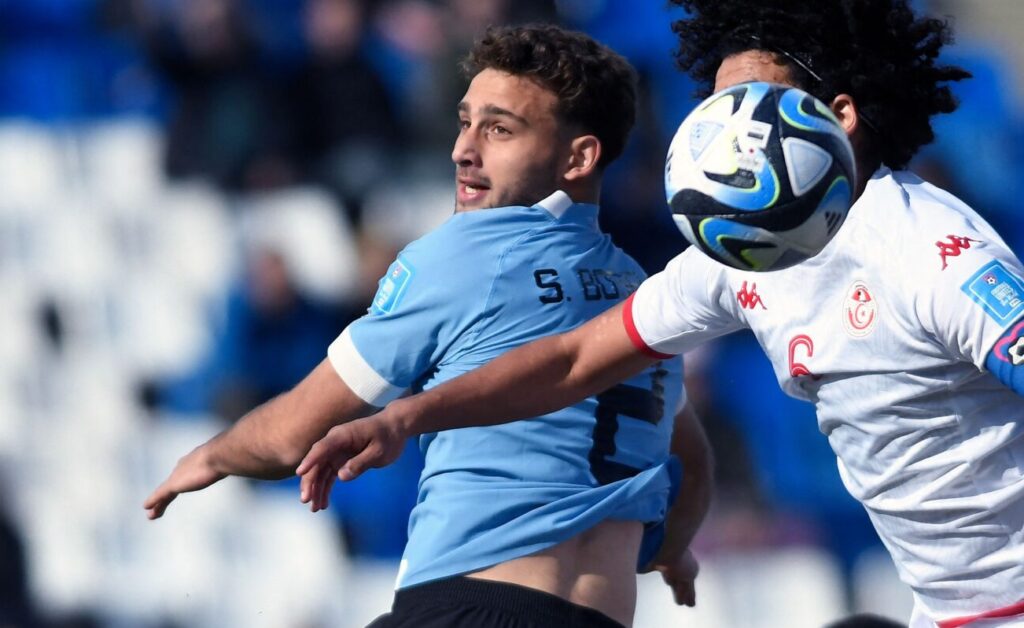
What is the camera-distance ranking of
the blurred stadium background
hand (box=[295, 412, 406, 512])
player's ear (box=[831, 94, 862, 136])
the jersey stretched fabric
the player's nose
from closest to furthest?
hand (box=[295, 412, 406, 512]), player's ear (box=[831, 94, 862, 136]), the jersey stretched fabric, the player's nose, the blurred stadium background

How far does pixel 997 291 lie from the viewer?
8.79 ft

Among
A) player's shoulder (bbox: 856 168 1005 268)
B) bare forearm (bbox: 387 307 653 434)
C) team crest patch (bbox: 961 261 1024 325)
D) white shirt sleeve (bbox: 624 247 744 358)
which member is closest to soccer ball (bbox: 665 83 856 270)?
player's shoulder (bbox: 856 168 1005 268)

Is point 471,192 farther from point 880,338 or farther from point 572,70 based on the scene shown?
point 880,338

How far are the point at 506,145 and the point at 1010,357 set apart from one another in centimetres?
172

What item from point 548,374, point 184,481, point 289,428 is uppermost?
point 548,374

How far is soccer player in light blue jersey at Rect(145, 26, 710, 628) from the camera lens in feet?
11.5

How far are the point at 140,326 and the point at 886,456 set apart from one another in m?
5.70

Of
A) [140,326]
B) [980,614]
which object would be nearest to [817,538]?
[140,326]

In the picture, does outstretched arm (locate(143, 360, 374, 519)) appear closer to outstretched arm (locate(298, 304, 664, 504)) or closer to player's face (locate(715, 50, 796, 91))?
outstretched arm (locate(298, 304, 664, 504))

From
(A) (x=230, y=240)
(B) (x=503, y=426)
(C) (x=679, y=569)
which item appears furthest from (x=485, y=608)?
(A) (x=230, y=240)

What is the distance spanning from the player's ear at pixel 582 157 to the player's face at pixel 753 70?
90cm

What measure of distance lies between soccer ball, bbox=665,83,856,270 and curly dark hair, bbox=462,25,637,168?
130cm

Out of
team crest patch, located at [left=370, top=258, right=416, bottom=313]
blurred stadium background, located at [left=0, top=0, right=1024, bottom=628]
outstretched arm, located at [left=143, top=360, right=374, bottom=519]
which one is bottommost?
blurred stadium background, located at [left=0, top=0, right=1024, bottom=628]

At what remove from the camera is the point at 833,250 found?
2.97 meters
